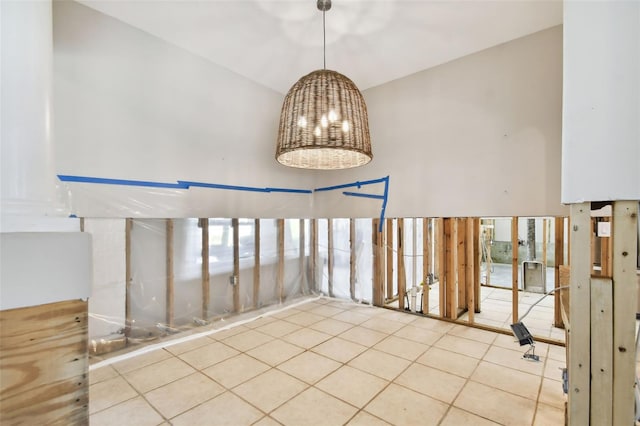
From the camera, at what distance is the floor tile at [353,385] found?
2.09 metres

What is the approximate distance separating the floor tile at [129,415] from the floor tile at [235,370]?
491mm

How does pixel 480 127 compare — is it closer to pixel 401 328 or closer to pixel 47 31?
pixel 401 328

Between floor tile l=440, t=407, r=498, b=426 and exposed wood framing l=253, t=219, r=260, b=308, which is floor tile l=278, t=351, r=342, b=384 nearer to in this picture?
floor tile l=440, t=407, r=498, b=426

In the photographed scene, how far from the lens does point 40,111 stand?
1661mm

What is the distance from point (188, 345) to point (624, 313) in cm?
332

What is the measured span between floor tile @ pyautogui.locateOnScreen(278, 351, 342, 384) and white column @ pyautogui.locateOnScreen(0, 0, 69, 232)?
6.65ft

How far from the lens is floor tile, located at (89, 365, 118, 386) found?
2.30 metres

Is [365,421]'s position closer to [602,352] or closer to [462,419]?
[462,419]

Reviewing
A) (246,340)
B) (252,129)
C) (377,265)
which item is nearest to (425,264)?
(377,265)

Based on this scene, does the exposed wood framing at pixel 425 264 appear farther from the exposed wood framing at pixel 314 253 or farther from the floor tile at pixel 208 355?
the floor tile at pixel 208 355

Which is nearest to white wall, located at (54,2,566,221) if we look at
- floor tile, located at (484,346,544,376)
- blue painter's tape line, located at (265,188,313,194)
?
blue painter's tape line, located at (265,188,313,194)

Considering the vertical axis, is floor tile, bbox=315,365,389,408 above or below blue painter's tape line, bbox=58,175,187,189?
below

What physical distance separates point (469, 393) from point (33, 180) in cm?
303

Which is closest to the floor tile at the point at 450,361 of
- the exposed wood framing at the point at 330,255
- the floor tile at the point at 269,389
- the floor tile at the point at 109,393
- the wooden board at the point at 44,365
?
the floor tile at the point at 269,389
